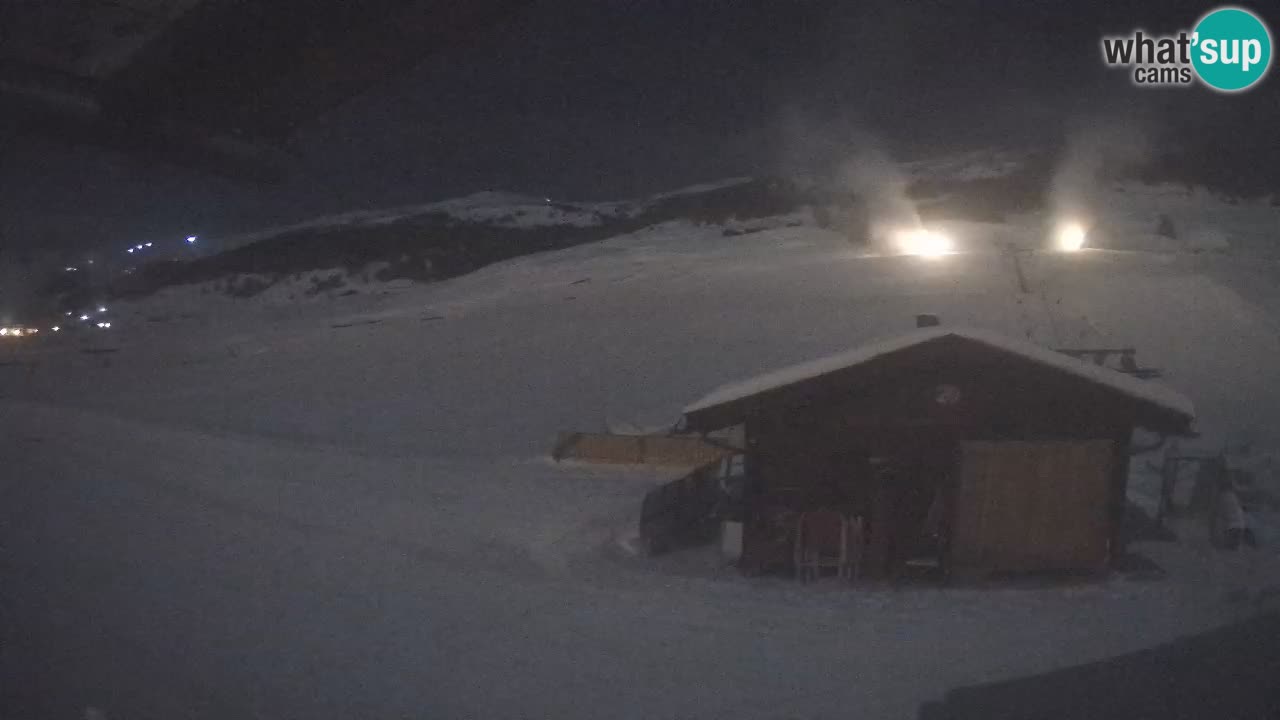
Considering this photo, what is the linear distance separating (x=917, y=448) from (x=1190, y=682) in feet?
15.4

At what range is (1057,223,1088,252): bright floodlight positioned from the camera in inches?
1565

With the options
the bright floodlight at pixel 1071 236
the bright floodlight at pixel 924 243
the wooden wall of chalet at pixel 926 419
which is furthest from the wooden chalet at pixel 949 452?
the bright floodlight at pixel 1071 236

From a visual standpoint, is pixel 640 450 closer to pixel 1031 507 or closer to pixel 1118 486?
pixel 1031 507

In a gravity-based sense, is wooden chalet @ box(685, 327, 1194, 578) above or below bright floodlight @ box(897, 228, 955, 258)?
below

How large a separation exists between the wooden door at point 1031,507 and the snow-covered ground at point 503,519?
0.57 m

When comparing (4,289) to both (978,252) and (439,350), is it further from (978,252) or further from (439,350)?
(978,252)

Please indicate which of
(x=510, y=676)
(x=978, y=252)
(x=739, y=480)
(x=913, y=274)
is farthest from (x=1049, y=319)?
(x=510, y=676)

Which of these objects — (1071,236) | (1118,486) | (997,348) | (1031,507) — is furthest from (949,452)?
(1071,236)

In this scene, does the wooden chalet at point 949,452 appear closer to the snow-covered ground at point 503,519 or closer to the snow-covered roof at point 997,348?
the snow-covered roof at point 997,348

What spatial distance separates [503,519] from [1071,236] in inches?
1469

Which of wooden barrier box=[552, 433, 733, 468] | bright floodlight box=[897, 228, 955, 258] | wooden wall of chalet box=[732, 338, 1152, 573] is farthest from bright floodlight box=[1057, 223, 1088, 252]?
wooden wall of chalet box=[732, 338, 1152, 573]

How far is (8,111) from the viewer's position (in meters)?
1.67

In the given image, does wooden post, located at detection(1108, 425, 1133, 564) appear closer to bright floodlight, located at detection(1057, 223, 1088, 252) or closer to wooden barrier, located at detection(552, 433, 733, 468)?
wooden barrier, located at detection(552, 433, 733, 468)

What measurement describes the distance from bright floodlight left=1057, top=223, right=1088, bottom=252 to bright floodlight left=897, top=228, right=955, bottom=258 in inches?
203
